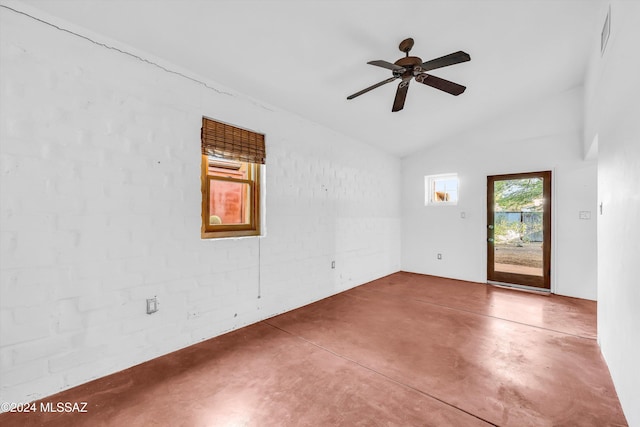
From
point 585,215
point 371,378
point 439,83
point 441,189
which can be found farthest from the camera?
point 441,189

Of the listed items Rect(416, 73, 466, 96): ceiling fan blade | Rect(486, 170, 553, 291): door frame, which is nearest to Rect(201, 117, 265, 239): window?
Rect(416, 73, 466, 96): ceiling fan blade

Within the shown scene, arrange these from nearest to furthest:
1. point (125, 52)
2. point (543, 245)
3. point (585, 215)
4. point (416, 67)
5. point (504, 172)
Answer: point (125, 52)
point (416, 67)
point (585, 215)
point (543, 245)
point (504, 172)

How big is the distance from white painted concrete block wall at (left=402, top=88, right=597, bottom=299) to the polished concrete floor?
1339 mm

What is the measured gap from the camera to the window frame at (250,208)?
2768 mm

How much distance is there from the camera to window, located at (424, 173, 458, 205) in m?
5.45

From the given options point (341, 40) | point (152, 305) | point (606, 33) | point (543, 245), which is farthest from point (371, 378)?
point (543, 245)

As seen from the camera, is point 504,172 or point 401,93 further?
A: point 504,172

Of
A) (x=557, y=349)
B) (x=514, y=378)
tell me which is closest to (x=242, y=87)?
(x=514, y=378)

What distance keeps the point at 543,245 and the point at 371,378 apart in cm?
418

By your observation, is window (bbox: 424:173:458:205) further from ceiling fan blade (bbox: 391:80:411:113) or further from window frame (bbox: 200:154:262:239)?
window frame (bbox: 200:154:262:239)

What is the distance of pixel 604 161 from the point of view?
2.30 meters

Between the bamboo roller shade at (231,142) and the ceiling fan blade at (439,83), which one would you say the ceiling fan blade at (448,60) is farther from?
the bamboo roller shade at (231,142)

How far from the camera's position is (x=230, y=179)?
9.86 ft

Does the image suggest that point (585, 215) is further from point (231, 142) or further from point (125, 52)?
point (125, 52)
